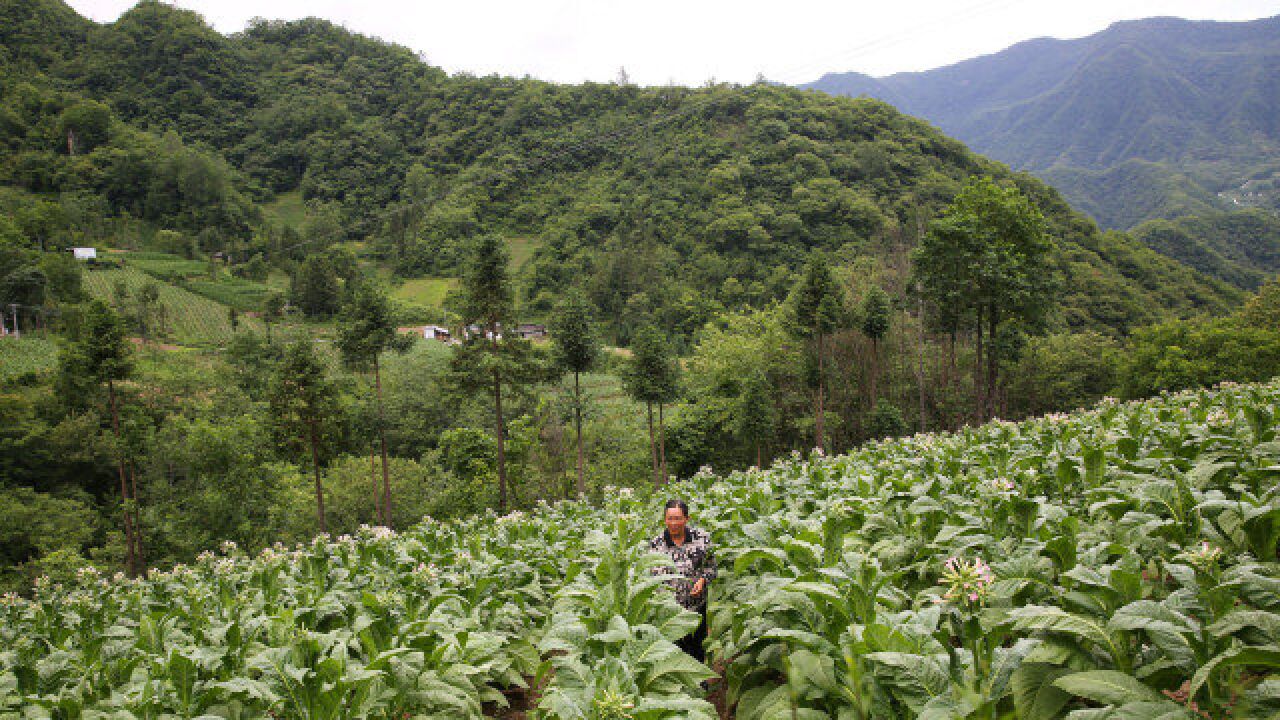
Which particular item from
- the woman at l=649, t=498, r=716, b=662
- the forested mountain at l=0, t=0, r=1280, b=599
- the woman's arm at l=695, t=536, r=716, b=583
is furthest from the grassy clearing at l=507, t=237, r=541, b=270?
the woman's arm at l=695, t=536, r=716, b=583

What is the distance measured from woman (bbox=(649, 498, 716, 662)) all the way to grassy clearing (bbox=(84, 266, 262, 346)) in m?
76.1

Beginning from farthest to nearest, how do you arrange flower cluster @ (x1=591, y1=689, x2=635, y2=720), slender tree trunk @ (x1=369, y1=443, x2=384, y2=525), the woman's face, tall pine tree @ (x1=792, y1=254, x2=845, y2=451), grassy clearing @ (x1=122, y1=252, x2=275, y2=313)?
grassy clearing @ (x1=122, y1=252, x2=275, y2=313)
slender tree trunk @ (x1=369, y1=443, x2=384, y2=525)
tall pine tree @ (x1=792, y1=254, x2=845, y2=451)
the woman's face
flower cluster @ (x1=591, y1=689, x2=635, y2=720)

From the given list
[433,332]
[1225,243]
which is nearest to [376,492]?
[433,332]

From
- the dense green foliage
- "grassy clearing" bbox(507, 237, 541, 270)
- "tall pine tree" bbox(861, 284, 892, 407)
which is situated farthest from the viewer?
"grassy clearing" bbox(507, 237, 541, 270)

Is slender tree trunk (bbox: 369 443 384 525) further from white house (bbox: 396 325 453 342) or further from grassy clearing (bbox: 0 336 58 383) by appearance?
white house (bbox: 396 325 453 342)

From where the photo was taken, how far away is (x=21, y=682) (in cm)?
446

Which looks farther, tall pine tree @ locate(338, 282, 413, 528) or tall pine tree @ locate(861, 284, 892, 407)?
tall pine tree @ locate(861, 284, 892, 407)

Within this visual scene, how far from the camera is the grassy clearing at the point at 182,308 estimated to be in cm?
6569

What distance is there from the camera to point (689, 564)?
17.4 ft

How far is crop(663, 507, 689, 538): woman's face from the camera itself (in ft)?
17.9

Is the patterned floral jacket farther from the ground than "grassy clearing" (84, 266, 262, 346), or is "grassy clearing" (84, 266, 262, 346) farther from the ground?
"grassy clearing" (84, 266, 262, 346)

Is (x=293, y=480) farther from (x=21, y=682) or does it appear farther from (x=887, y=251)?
(x=887, y=251)

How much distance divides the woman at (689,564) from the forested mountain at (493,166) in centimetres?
4061

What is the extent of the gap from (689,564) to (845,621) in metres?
2.32
